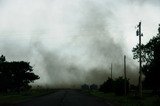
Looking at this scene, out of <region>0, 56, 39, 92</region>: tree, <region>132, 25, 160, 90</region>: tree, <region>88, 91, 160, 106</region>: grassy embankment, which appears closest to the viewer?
<region>88, 91, 160, 106</region>: grassy embankment

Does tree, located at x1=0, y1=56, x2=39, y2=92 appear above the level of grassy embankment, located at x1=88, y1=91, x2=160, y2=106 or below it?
above

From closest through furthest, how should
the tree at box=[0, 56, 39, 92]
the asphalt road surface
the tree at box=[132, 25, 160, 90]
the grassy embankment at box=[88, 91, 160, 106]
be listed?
the grassy embankment at box=[88, 91, 160, 106], the asphalt road surface, the tree at box=[132, 25, 160, 90], the tree at box=[0, 56, 39, 92]

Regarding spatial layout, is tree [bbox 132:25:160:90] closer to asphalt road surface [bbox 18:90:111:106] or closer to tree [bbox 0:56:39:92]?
asphalt road surface [bbox 18:90:111:106]

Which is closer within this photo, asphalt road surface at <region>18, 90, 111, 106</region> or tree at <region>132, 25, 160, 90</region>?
asphalt road surface at <region>18, 90, 111, 106</region>

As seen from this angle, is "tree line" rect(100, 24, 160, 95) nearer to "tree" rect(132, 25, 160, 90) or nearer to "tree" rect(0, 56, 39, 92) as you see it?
"tree" rect(132, 25, 160, 90)

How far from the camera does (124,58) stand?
75750mm

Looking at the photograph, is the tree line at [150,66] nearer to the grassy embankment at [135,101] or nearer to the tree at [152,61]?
the tree at [152,61]

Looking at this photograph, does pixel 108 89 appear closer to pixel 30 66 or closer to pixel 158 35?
pixel 158 35

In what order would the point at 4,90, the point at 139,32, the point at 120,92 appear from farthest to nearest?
the point at 4,90 < the point at 120,92 < the point at 139,32

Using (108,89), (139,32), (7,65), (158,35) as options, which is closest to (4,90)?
(7,65)

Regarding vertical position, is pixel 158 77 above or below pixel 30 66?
below

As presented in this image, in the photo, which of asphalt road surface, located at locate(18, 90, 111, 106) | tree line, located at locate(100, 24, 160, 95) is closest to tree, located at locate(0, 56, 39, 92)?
tree line, located at locate(100, 24, 160, 95)

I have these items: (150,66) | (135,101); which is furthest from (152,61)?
(135,101)

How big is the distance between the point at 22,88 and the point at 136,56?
78113mm
